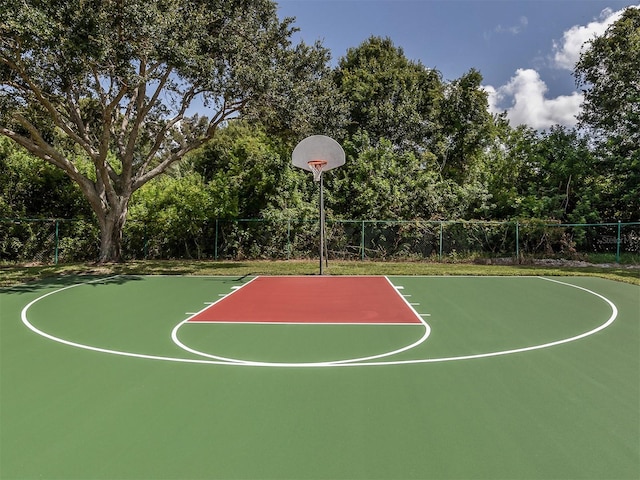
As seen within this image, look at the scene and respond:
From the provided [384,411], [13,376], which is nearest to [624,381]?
[384,411]

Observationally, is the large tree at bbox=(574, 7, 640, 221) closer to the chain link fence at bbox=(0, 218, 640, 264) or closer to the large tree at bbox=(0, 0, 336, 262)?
the chain link fence at bbox=(0, 218, 640, 264)

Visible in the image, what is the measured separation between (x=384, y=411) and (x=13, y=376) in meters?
3.91

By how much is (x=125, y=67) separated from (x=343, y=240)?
10118 millimetres

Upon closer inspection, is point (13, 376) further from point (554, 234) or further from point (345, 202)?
point (554, 234)

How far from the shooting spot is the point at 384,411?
3.43 m

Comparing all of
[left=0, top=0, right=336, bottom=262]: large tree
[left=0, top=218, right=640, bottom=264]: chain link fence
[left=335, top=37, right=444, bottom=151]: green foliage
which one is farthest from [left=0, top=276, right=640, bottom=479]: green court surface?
[left=335, top=37, right=444, bottom=151]: green foliage

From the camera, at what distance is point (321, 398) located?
3686mm

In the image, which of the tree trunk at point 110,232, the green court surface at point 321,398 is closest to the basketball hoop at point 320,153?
the tree trunk at point 110,232

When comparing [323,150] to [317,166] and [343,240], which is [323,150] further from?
[343,240]

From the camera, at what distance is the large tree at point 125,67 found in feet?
30.6

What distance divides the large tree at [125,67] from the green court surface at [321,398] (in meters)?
6.56

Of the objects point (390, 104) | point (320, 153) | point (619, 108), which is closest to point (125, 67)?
point (320, 153)

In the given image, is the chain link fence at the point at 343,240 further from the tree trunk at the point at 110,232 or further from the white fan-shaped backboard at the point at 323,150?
the white fan-shaped backboard at the point at 323,150

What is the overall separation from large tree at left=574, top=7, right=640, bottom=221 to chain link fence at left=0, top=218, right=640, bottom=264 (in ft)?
5.22
